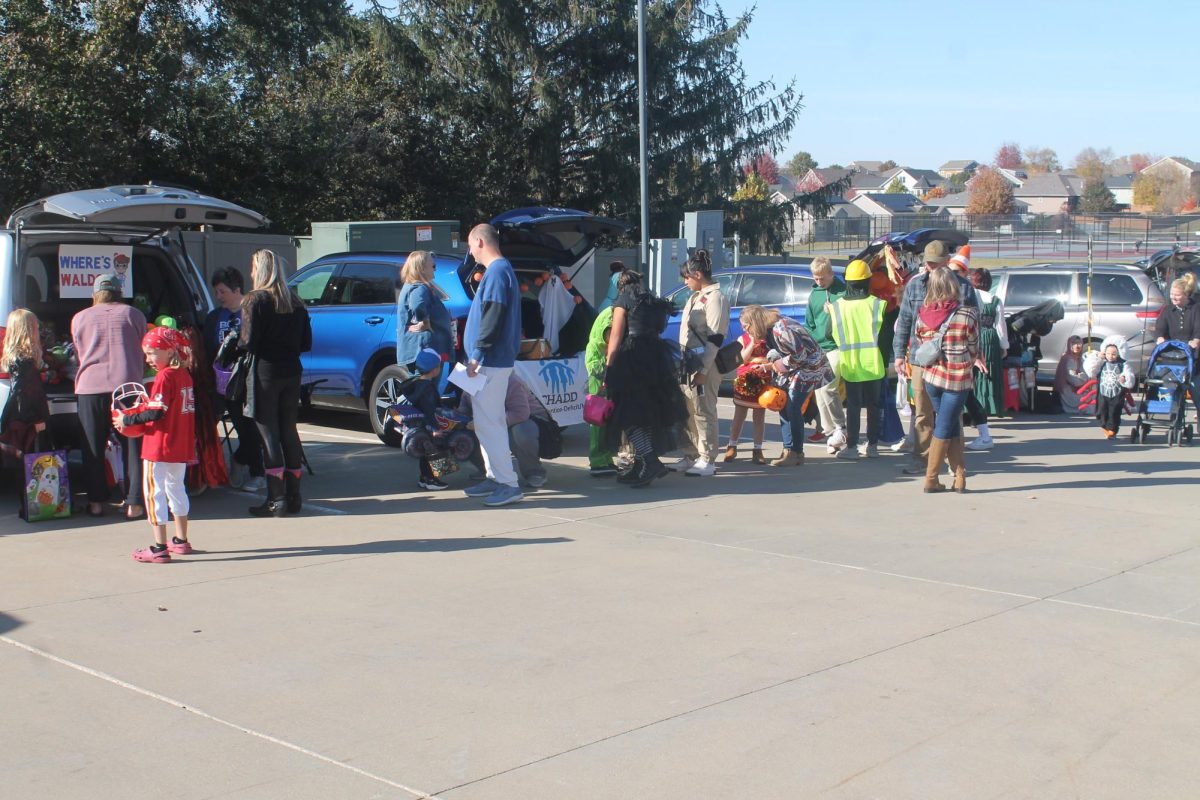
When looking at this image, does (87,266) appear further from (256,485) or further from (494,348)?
(494,348)

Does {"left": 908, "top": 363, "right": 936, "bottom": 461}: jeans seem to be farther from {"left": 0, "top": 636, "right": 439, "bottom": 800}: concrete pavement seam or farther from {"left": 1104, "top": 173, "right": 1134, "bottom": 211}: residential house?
{"left": 1104, "top": 173, "right": 1134, "bottom": 211}: residential house

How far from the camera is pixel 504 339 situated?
8.81 m

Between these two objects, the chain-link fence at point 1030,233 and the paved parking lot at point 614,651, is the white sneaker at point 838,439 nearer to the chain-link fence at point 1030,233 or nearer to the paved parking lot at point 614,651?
the paved parking lot at point 614,651

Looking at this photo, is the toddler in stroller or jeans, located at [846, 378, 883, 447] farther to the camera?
jeans, located at [846, 378, 883, 447]

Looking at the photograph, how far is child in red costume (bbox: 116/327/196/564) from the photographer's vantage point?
7195 mm

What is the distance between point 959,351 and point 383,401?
5.36 meters

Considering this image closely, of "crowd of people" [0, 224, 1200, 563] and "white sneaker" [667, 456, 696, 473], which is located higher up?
"crowd of people" [0, 224, 1200, 563]

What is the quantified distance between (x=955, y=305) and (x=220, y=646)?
600cm

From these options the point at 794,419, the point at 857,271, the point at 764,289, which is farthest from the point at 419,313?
the point at 764,289

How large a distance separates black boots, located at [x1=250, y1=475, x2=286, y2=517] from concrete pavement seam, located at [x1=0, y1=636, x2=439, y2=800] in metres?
2.79

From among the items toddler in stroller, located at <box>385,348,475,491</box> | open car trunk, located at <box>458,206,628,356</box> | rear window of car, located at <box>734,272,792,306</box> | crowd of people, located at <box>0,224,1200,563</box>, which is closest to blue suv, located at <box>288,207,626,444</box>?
open car trunk, located at <box>458,206,628,356</box>

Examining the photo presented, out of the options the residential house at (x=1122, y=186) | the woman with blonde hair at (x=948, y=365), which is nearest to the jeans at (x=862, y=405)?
the woman with blonde hair at (x=948, y=365)

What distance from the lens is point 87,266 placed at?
9.17 metres

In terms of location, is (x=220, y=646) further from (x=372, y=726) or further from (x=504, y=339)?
(x=504, y=339)
